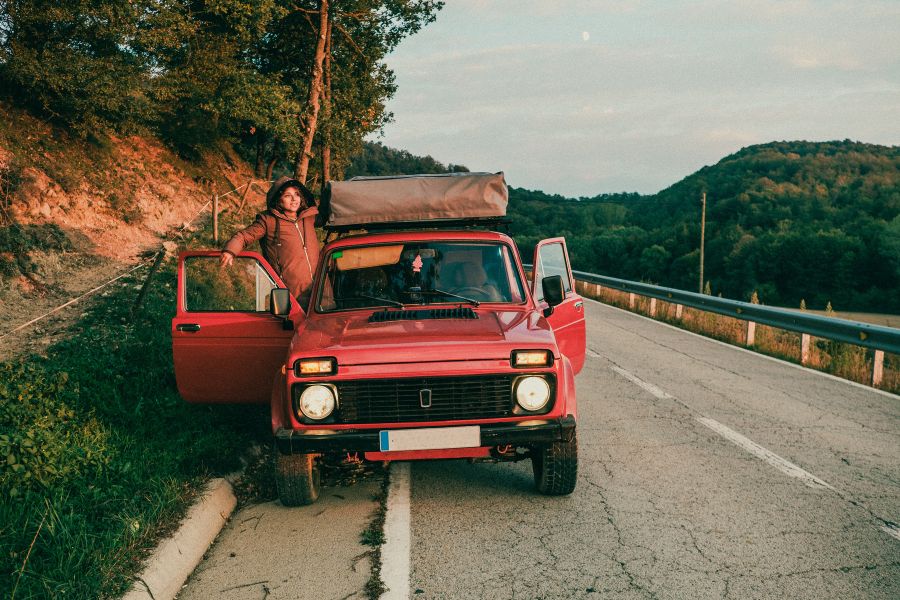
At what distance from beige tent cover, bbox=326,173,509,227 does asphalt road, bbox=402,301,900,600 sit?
6.56 feet

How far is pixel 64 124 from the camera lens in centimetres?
1881

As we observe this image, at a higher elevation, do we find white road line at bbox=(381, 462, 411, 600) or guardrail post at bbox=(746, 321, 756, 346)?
white road line at bbox=(381, 462, 411, 600)

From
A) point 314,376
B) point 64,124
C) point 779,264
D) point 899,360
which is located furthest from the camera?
point 779,264

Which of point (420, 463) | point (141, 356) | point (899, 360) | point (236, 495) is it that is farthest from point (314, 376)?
point (899, 360)

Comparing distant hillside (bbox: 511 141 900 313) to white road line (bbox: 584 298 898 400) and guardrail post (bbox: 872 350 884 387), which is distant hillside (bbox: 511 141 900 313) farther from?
guardrail post (bbox: 872 350 884 387)

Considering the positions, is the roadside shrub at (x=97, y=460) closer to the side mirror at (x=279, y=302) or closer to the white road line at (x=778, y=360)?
the side mirror at (x=279, y=302)

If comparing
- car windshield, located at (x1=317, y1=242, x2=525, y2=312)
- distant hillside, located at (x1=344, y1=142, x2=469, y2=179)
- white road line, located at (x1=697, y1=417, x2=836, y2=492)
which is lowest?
white road line, located at (x1=697, y1=417, x2=836, y2=492)

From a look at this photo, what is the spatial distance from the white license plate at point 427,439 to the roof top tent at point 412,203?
2213 mm

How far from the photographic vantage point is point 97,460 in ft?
15.8

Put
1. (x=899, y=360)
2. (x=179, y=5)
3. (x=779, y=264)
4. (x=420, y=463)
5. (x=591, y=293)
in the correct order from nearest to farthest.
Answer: (x=420, y=463), (x=899, y=360), (x=179, y=5), (x=591, y=293), (x=779, y=264)

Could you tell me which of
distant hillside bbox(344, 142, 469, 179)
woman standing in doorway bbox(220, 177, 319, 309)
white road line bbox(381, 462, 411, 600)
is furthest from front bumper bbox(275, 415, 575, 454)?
distant hillside bbox(344, 142, 469, 179)

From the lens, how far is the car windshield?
5.36m

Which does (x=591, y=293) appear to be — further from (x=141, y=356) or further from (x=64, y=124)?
(x=141, y=356)

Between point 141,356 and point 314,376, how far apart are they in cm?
436
